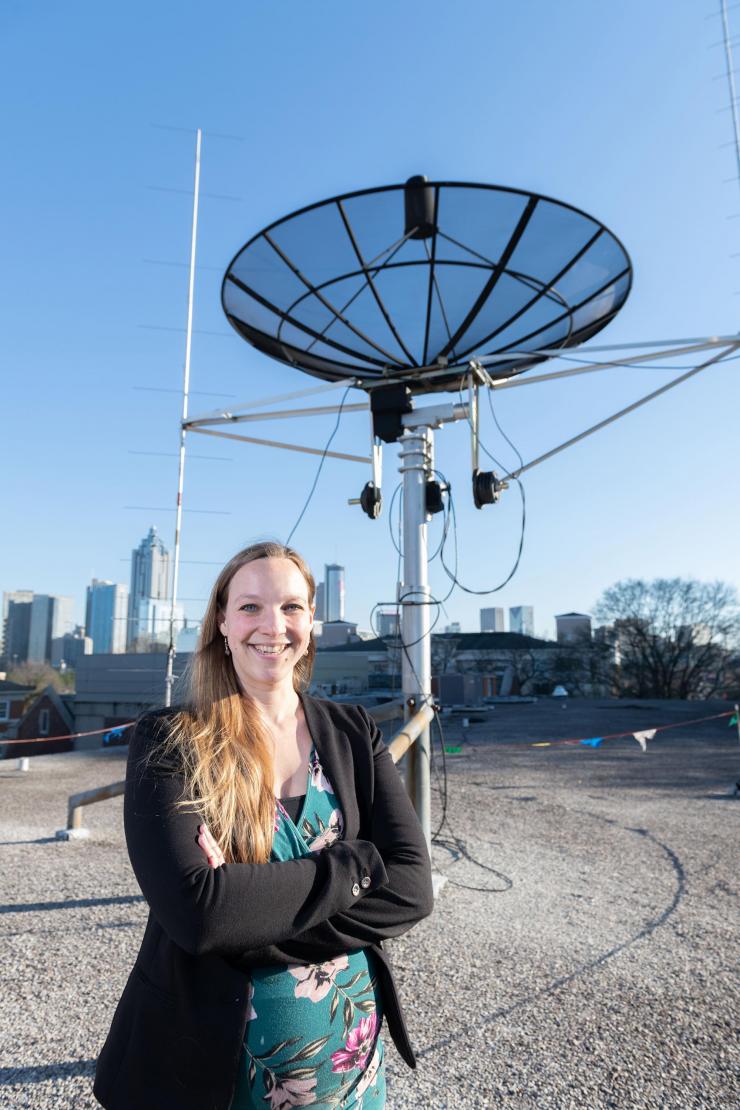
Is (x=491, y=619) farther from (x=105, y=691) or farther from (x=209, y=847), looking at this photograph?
(x=209, y=847)

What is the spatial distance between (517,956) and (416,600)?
272 centimetres

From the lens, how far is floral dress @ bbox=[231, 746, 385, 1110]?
5.82ft

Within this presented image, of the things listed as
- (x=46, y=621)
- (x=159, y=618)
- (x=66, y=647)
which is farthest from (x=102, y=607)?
(x=159, y=618)

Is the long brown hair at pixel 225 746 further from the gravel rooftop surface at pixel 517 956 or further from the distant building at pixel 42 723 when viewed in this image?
the distant building at pixel 42 723

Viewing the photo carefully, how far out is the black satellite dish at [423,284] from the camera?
19.7 feet

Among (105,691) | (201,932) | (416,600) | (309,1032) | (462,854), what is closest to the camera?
(201,932)

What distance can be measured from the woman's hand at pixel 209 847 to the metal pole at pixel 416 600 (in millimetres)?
4160

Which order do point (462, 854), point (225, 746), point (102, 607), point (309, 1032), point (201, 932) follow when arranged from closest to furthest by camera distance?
point (201, 932) < point (309, 1032) < point (225, 746) < point (462, 854) < point (102, 607)

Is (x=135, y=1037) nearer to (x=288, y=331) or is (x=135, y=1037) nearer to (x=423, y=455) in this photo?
(x=423, y=455)

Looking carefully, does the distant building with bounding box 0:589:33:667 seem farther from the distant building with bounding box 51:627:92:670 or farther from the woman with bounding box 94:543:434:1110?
the woman with bounding box 94:543:434:1110

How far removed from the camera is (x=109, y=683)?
41.0 m

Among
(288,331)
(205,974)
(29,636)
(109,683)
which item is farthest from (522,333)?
(29,636)

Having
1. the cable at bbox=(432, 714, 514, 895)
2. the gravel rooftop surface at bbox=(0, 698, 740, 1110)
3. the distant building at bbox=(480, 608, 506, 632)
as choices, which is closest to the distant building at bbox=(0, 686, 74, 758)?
the gravel rooftop surface at bbox=(0, 698, 740, 1110)

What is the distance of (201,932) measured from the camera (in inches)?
66.1
